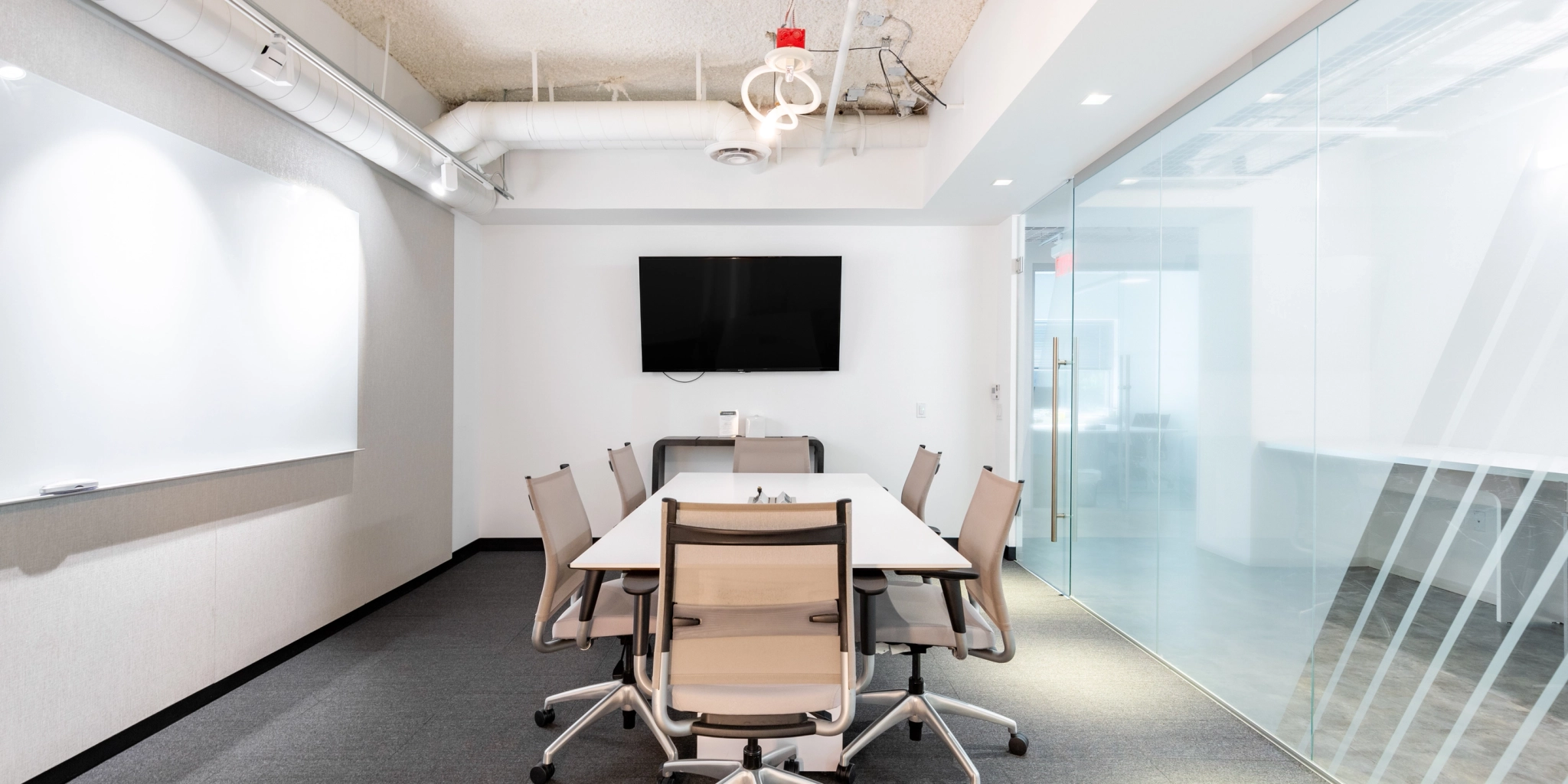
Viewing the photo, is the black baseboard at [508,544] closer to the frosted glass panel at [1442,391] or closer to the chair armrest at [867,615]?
the chair armrest at [867,615]

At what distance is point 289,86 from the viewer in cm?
300

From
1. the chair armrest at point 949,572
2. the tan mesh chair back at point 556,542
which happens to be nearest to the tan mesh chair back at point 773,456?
the tan mesh chair back at point 556,542

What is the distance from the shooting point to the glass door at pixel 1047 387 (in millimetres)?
4574

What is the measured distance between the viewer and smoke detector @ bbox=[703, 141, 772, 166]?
4.29 meters

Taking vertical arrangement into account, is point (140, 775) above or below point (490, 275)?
below

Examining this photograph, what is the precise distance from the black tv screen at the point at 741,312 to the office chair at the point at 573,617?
2.80m

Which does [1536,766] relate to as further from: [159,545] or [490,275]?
[490,275]

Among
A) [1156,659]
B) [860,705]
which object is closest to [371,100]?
[860,705]

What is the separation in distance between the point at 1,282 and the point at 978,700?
3927 millimetres

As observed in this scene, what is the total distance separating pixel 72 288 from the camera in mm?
2400

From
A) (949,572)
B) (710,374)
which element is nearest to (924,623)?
(949,572)

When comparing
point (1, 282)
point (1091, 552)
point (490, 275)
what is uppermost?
point (490, 275)

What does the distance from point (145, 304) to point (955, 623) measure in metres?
3.34

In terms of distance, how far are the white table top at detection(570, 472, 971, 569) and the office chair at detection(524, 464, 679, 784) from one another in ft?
0.48
